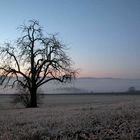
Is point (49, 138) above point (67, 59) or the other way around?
the other way around

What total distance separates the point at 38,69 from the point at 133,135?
3655 centimetres

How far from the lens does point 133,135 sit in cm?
1177

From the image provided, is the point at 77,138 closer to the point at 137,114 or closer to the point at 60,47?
the point at 137,114

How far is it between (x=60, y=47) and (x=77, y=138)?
36751 mm

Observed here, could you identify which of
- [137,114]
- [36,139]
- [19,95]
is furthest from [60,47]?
[36,139]

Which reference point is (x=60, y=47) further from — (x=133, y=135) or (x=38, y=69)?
(x=133, y=135)

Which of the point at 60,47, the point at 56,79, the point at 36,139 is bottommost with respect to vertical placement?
the point at 36,139

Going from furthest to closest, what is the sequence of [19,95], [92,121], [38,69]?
[19,95] → [38,69] → [92,121]

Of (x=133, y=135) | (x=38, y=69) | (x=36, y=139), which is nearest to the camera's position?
(x=133, y=135)

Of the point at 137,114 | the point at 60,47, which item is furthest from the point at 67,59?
the point at 137,114

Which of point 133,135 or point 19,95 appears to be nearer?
point 133,135

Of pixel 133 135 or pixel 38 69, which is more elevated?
pixel 38 69

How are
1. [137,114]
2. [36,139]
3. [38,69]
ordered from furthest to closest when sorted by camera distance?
[38,69] < [137,114] < [36,139]

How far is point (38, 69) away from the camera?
47.7 metres
